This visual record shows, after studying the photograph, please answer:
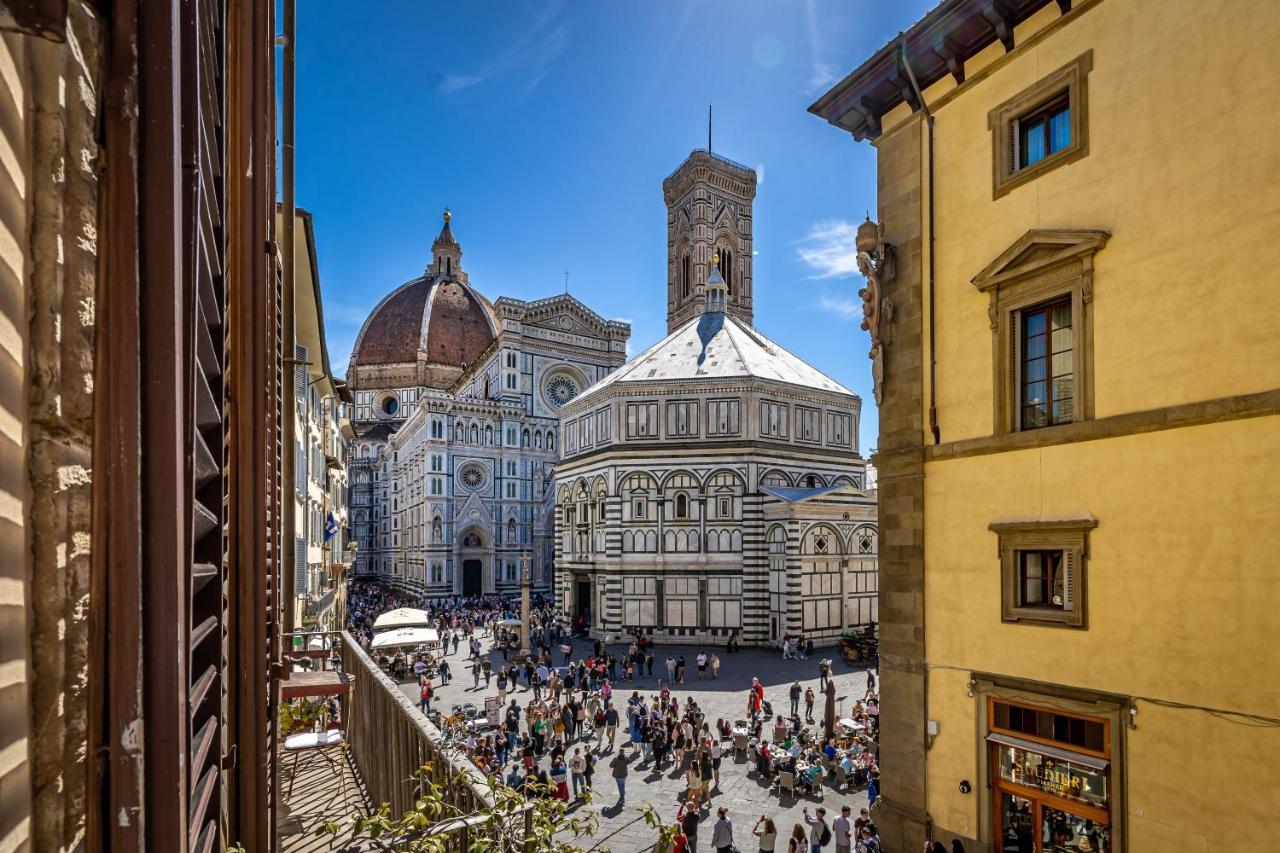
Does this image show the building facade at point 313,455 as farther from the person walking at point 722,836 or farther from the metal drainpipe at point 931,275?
the metal drainpipe at point 931,275

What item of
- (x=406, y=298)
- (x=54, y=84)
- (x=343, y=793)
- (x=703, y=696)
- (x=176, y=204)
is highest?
(x=406, y=298)

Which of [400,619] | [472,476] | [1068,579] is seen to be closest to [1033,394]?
[1068,579]

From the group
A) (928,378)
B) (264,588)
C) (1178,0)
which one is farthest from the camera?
(928,378)

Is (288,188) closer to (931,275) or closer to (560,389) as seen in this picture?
(931,275)

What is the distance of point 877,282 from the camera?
11.9 meters

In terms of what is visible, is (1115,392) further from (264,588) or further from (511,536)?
(511,536)

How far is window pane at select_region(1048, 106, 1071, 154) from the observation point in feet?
31.2

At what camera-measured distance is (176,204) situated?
62.6 inches

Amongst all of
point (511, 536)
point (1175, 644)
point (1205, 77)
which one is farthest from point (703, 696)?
point (511, 536)

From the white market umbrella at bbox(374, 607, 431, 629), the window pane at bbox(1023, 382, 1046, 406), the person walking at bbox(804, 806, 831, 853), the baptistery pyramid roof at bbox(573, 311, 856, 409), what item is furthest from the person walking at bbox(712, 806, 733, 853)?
the baptistery pyramid roof at bbox(573, 311, 856, 409)

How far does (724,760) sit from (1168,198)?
15113 millimetres

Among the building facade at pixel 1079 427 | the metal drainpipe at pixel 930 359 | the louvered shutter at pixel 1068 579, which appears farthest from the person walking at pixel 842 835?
the louvered shutter at pixel 1068 579

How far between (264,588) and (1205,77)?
9.95 metres

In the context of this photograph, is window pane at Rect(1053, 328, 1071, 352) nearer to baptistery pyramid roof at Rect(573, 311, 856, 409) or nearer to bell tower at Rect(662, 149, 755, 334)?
baptistery pyramid roof at Rect(573, 311, 856, 409)
